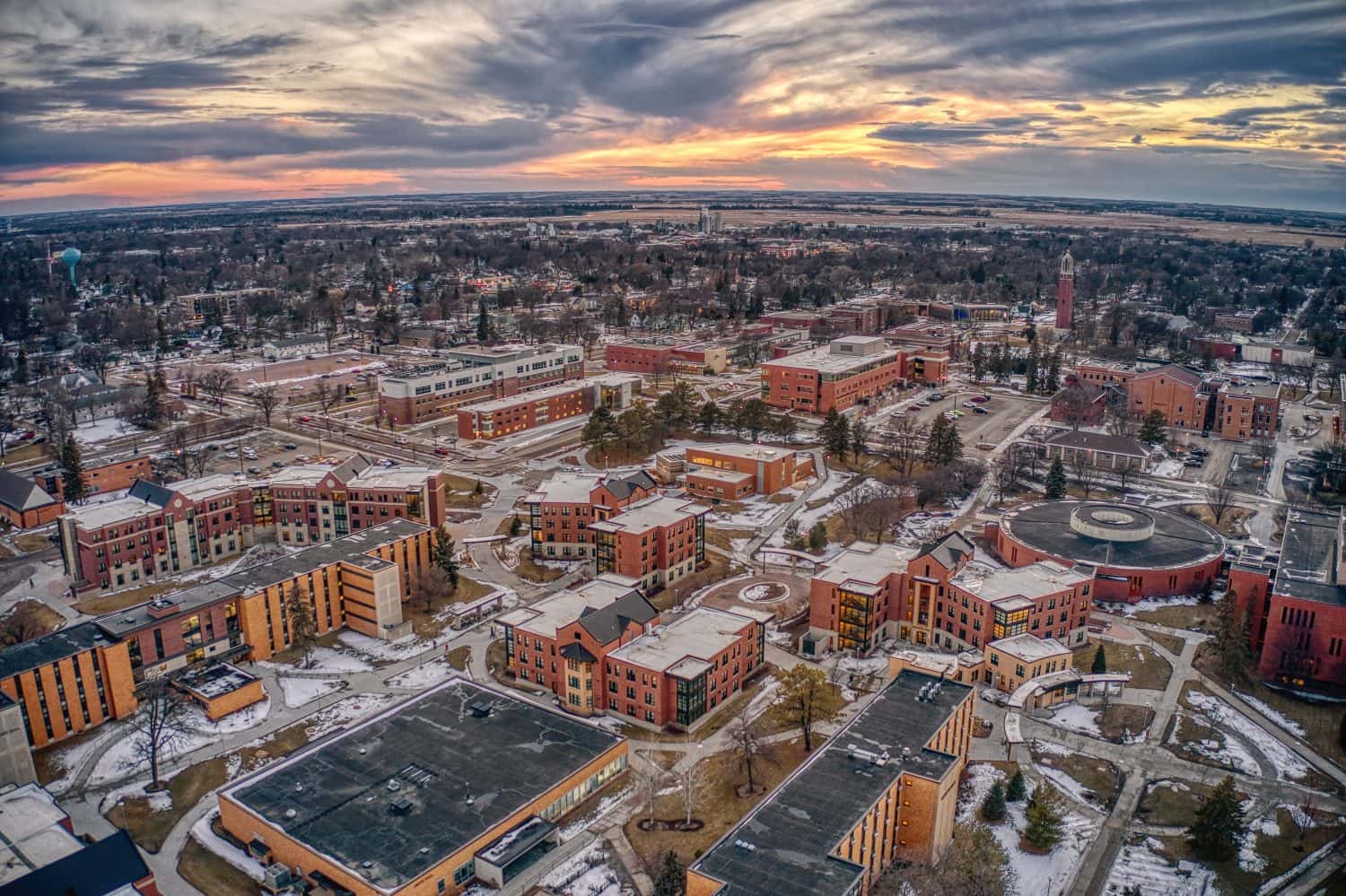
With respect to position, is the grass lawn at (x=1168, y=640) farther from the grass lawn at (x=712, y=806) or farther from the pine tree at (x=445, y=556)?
the pine tree at (x=445, y=556)

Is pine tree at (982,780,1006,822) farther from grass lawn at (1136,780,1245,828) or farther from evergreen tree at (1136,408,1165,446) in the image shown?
evergreen tree at (1136,408,1165,446)

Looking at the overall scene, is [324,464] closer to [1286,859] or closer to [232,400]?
[232,400]

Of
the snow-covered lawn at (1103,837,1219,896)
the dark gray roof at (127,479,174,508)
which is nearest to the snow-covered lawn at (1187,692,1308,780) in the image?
the snow-covered lawn at (1103,837,1219,896)

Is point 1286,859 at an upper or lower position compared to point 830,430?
lower

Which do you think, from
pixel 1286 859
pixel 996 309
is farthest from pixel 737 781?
pixel 996 309

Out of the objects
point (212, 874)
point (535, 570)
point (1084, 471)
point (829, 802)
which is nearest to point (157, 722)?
point (212, 874)

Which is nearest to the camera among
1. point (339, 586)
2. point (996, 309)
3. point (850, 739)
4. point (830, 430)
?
point (850, 739)

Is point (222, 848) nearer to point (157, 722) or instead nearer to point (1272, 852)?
point (157, 722)
